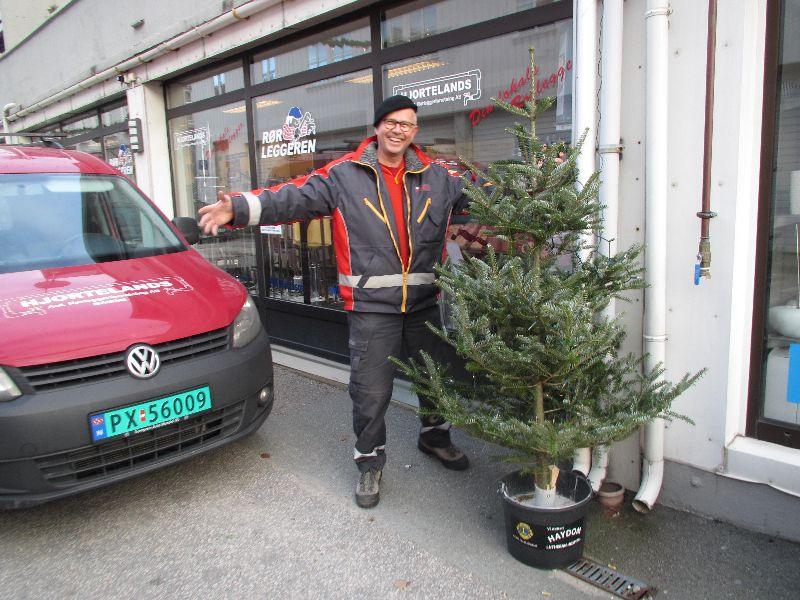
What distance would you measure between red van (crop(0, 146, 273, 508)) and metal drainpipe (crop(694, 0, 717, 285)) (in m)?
2.34

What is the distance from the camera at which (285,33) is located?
5488mm

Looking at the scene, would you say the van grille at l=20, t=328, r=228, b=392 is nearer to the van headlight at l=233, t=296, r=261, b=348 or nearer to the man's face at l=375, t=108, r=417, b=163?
the van headlight at l=233, t=296, r=261, b=348

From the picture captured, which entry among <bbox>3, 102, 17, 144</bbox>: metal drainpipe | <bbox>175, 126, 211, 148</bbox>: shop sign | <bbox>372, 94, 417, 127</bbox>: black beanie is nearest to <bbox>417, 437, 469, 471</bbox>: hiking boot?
<bbox>372, 94, 417, 127</bbox>: black beanie

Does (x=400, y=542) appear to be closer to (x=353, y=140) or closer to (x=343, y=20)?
(x=353, y=140)

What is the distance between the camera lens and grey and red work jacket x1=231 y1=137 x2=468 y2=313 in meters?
3.15

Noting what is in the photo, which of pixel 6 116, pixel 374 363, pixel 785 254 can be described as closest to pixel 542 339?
pixel 374 363

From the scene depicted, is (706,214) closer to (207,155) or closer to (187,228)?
(187,228)

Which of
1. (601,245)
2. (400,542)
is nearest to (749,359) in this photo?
(601,245)

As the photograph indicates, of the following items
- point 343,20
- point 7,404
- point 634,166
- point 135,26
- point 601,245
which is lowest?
point 7,404

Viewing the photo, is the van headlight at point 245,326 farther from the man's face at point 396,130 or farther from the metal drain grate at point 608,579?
the metal drain grate at point 608,579

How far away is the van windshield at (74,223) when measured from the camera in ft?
12.0

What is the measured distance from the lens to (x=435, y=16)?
4410mm

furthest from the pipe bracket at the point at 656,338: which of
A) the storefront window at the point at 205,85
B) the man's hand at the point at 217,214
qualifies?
the storefront window at the point at 205,85

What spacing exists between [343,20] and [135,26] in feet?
12.1
